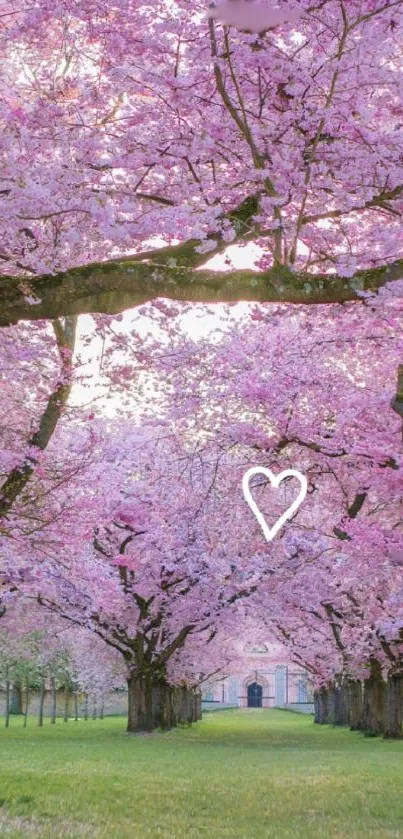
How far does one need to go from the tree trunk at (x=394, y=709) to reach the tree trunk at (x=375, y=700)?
79 cm

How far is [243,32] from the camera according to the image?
9586 mm

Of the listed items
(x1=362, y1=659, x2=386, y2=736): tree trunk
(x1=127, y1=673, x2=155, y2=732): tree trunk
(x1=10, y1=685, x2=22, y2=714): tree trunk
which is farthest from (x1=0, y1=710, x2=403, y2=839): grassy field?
(x1=10, y1=685, x2=22, y2=714): tree trunk

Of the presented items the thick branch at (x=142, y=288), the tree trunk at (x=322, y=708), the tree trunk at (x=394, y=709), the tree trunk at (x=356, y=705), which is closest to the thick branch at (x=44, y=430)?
the thick branch at (x=142, y=288)

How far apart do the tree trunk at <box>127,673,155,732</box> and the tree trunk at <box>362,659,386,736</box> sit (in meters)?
7.57

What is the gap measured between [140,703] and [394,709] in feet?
28.2

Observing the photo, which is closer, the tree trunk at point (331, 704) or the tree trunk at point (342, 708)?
the tree trunk at point (342, 708)

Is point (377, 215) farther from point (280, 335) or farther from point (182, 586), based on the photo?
point (182, 586)

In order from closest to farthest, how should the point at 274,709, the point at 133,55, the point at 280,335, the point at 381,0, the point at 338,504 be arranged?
the point at 381,0 < the point at 133,55 < the point at 280,335 < the point at 338,504 < the point at 274,709

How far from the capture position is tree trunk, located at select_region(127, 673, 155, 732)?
101 feet

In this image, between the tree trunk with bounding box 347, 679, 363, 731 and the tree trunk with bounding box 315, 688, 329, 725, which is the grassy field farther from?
the tree trunk with bounding box 315, 688, 329, 725

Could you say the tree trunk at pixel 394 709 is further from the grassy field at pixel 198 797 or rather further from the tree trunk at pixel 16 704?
the tree trunk at pixel 16 704

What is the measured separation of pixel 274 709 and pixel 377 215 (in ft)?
318

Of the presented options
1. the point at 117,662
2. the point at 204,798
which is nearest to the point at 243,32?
the point at 204,798

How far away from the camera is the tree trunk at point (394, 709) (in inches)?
1156
